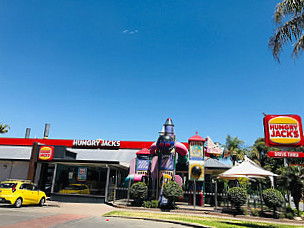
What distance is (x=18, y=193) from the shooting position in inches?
559

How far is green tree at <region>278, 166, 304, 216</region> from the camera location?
14836mm

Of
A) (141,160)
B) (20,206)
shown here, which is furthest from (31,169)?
(141,160)

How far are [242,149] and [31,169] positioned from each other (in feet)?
97.6

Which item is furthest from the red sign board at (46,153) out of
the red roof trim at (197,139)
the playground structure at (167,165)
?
the red roof trim at (197,139)

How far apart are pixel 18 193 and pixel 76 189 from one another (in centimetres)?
680

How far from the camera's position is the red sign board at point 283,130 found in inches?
668

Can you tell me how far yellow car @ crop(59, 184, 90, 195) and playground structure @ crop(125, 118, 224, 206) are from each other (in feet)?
12.5

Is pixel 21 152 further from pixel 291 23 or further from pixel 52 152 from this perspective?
pixel 291 23

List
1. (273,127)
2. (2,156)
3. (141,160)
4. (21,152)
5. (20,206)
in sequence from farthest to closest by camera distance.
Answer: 1. (21,152)
2. (2,156)
3. (141,160)
4. (273,127)
5. (20,206)

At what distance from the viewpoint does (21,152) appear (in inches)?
1078

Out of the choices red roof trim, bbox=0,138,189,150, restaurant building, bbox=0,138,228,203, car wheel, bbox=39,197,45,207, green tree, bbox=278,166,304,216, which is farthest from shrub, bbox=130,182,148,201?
red roof trim, bbox=0,138,189,150

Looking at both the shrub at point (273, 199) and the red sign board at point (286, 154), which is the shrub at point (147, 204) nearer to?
the shrub at point (273, 199)

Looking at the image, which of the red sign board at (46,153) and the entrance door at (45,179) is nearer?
the red sign board at (46,153)

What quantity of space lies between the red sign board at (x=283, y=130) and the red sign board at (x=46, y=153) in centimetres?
1848
